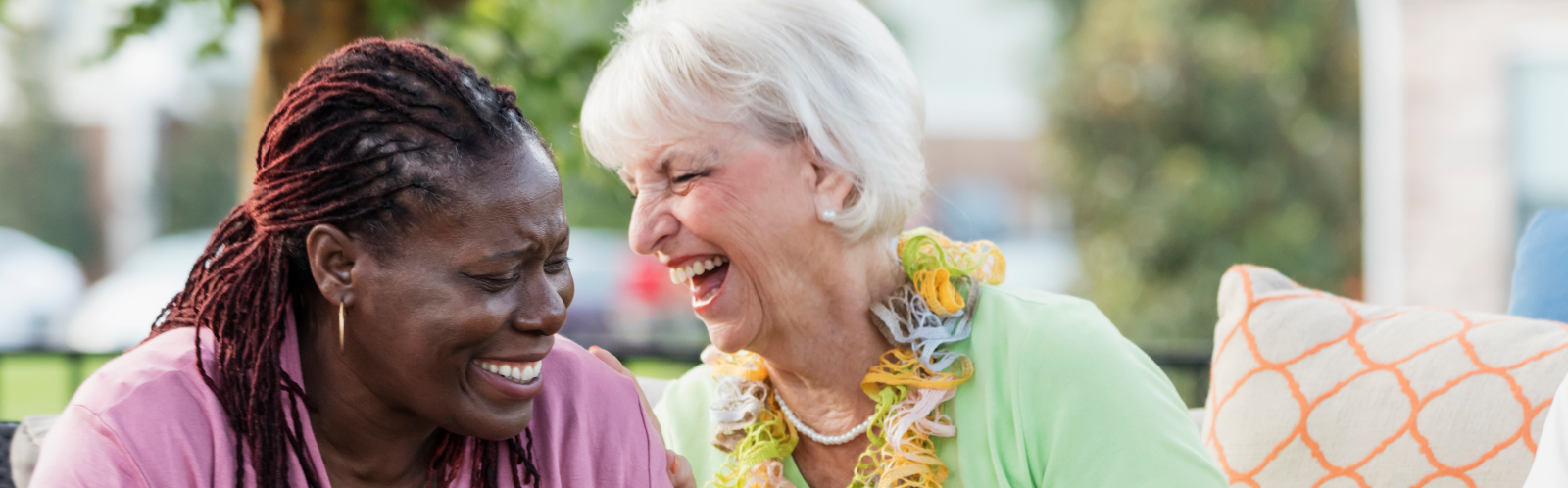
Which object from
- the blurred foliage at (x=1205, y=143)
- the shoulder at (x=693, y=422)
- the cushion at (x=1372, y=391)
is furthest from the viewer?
the blurred foliage at (x=1205, y=143)

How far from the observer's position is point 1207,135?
363 inches

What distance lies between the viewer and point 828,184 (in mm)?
2049

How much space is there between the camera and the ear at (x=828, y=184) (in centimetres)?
204

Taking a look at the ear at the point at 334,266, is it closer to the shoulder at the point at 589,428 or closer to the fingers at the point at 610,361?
the shoulder at the point at 589,428

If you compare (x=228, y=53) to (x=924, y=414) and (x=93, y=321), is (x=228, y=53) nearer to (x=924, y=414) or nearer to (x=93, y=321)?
(x=924, y=414)

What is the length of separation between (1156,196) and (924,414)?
292 inches

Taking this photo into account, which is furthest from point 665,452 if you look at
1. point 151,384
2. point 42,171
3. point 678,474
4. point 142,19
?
point 42,171

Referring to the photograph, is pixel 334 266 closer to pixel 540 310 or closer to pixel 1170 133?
pixel 540 310

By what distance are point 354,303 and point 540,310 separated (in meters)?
0.22

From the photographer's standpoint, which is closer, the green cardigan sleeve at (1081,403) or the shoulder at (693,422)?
the green cardigan sleeve at (1081,403)

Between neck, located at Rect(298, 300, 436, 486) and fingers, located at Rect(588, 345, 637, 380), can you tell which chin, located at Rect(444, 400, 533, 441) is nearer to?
neck, located at Rect(298, 300, 436, 486)

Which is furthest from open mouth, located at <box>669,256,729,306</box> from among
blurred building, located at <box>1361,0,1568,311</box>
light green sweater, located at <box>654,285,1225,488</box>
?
blurred building, located at <box>1361,0,1568,311</box>

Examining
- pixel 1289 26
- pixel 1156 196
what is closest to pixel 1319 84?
pixel 1289 26

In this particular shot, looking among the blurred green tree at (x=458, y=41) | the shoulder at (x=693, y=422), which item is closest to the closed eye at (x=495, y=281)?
the shoulder at (x=693, y=422)
